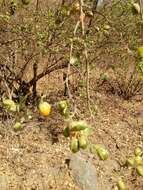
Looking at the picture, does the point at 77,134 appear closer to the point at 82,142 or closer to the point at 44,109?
the point at 82,142

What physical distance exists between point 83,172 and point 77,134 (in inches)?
158

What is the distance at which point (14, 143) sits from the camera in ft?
17.8

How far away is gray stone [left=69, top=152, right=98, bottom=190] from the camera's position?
5.19 meters

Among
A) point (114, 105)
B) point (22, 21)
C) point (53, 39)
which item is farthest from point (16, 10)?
point (114, 105)

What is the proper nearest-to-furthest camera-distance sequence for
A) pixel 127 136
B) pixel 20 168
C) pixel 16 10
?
pixel 20 168 → pixel 16 10 → pixel 127 136

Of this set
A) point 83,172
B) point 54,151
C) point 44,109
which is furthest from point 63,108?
point 54,151

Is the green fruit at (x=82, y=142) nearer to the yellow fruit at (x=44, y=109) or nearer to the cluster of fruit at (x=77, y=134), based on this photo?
the cluster of fruit at (x=77, y=134)

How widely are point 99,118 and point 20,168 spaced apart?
1808mm

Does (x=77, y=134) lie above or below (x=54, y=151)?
above

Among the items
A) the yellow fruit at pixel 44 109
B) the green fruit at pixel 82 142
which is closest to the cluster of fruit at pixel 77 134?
the green fruit at pixel 82 142

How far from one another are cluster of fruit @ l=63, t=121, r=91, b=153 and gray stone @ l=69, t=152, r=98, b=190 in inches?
150

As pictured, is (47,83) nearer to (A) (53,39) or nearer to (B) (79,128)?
(A) (53,39)

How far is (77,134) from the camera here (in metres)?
1.37

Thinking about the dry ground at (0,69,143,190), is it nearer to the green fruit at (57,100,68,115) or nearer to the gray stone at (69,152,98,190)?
the gray stone at (69,152,98,190)
